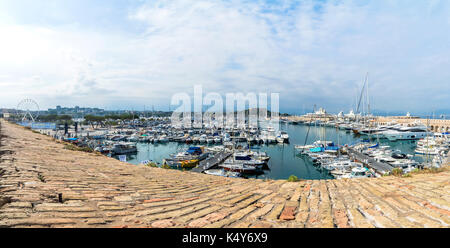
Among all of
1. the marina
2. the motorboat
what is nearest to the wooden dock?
the marina

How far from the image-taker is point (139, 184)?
3643mm

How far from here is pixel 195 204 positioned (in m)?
2.75

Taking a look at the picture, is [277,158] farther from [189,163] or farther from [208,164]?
[189,163]

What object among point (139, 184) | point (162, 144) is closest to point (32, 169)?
point (139, 184)

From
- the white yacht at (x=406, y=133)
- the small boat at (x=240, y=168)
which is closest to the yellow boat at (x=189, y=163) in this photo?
the small boat at (x=240, y=168)

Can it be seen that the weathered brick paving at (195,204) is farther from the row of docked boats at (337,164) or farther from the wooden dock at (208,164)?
the wooden dock at (208,164)

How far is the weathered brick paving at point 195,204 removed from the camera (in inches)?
77.8

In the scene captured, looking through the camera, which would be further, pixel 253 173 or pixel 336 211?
pixel 253 173

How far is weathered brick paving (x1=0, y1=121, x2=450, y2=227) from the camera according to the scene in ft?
6.48

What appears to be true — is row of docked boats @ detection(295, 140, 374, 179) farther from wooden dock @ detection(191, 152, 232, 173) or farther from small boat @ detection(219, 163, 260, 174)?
wooden dock @ detection(191, 152, 232, 173)

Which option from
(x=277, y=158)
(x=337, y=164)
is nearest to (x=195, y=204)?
(x=337, y=164)

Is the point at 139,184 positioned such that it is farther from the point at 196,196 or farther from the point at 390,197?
the point at 390,197

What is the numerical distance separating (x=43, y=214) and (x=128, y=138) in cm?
4999
